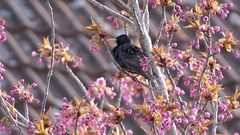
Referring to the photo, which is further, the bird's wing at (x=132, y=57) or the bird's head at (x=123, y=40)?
the bird's head at (x=123, y=40)

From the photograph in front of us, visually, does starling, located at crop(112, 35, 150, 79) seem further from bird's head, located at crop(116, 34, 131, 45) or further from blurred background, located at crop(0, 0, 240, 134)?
blurred background, located at crop(0, 0, 240, 134)

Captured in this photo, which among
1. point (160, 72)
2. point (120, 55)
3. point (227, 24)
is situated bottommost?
point (160, 72)

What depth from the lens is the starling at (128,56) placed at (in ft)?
9.59

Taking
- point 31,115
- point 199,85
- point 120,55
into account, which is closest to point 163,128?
point 199,85

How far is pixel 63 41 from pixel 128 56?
2.01 metres

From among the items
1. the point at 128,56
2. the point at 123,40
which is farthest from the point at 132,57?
the point at 123,40

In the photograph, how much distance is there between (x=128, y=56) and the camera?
9.91ft

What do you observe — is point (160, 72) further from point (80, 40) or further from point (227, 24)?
point (227, 24)

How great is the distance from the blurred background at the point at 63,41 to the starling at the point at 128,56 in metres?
1.26

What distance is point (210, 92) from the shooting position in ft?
8.72

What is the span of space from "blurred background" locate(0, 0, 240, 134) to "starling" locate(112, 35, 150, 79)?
126cm

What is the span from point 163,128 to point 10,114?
1.63 feet

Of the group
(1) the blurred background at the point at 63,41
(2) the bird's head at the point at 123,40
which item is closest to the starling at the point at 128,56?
(2) the bird's head at the point at 123,40

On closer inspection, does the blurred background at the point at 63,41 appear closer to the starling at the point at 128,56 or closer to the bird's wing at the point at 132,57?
the starling at the point at 128,56
